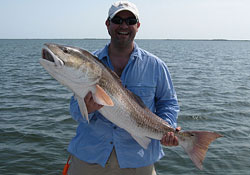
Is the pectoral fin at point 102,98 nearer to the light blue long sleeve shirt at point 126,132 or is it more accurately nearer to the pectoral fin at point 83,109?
the pectoral fin at point 83,109

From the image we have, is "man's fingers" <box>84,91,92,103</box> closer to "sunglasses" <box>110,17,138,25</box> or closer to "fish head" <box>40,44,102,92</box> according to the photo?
"fish head" <box>40,44,102,92</box>

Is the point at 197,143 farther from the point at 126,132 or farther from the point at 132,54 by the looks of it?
the point at 132,54

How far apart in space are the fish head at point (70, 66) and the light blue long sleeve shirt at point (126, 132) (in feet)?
1.71

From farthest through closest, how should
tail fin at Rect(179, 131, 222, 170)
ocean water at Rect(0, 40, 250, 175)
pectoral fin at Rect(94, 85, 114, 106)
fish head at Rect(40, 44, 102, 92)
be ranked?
ocean water at Rect(0, 40, 250, 175) < tail fin at Rect(179, 131, 222, 170) < pectoral fin at Rect(94, 85, 114, 106) < fish head at Rect(40, 44, 102, 92)

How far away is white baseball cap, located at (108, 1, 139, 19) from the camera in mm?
3699

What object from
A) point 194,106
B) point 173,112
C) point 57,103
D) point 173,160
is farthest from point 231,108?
point 173,112

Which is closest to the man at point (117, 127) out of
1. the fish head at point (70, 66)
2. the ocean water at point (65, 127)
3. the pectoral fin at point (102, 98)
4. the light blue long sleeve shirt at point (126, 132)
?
the light blue long sleeve shirt at point (126, 132)

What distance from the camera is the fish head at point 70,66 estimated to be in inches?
117

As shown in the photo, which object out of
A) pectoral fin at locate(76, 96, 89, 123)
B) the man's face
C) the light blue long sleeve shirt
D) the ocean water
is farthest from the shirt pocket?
the ocean water

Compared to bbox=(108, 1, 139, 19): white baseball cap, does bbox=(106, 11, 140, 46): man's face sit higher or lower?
lower

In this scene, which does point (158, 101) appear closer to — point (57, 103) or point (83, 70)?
point (83, 70)

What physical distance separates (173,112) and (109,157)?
1.12 metres

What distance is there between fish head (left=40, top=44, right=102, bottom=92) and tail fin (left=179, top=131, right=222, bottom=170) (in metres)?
1.54

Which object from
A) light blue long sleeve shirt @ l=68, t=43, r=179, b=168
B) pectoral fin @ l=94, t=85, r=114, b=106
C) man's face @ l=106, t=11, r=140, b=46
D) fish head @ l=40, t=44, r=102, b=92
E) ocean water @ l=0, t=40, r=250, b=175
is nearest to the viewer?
fish head @ l=40, t=44, r=102, b=92
